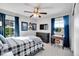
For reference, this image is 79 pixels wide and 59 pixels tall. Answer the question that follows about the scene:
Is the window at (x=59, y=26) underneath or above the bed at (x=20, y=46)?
above

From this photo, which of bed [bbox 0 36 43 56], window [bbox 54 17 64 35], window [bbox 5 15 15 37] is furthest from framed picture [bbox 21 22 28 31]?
bed [bbox 0 36 43 56]

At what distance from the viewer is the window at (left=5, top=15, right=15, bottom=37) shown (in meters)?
4.36

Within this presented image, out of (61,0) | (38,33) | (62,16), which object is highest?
(62,16)

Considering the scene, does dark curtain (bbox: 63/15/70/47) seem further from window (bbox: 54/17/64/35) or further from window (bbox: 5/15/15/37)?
window (bbox: 5/15/15/37)

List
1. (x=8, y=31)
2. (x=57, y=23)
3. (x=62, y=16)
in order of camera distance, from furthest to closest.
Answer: (x=57, y=23) < (x=62, y=16) < (x=8, y=31)

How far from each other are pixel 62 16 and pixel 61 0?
3.83 m

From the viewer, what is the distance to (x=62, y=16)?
16.4ft

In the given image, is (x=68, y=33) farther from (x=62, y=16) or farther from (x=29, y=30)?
(x=29, y=30)

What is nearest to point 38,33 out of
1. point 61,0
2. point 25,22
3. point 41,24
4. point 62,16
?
point 41,24

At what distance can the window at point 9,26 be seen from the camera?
4.36 metres

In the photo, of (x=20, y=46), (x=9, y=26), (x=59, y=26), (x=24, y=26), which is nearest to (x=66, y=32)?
(x=59, y=26)

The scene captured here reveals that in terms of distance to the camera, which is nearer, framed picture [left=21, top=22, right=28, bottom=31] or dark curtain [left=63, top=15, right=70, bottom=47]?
dark curtain [left=63, top=15, right=70, bottom=47]

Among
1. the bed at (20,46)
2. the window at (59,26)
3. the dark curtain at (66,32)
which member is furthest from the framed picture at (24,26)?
the dark curtain at (66,32)

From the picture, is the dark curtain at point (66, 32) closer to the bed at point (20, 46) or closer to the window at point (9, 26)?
the bed at point (20, 46)
